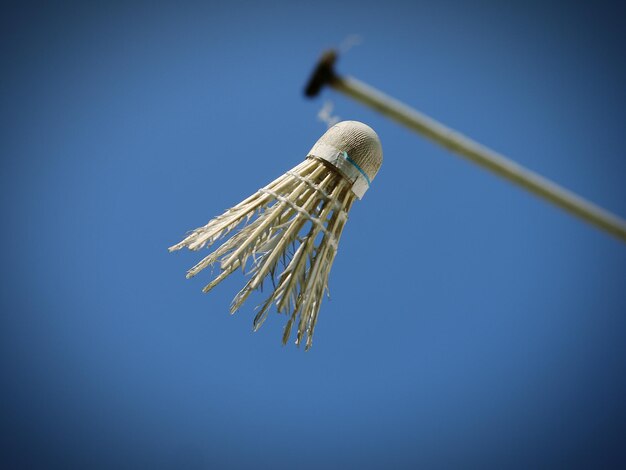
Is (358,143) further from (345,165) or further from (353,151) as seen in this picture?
(345,165)

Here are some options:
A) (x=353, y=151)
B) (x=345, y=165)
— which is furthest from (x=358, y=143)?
(x=345, y=165)

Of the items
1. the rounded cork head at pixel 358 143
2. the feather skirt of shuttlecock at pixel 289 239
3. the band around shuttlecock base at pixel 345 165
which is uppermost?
the rounded cork head at pixel 358 143

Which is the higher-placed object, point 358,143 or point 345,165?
point 358,143

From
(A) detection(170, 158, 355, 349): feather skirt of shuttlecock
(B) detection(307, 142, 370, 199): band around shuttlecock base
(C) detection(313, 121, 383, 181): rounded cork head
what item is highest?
(C) detection(313, 121, 383, 181): rounded cork head

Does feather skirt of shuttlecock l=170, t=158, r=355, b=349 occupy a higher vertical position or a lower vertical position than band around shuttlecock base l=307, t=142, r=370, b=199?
lower

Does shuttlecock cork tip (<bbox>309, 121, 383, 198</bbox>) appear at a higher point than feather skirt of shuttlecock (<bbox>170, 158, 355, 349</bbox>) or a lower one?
higher
